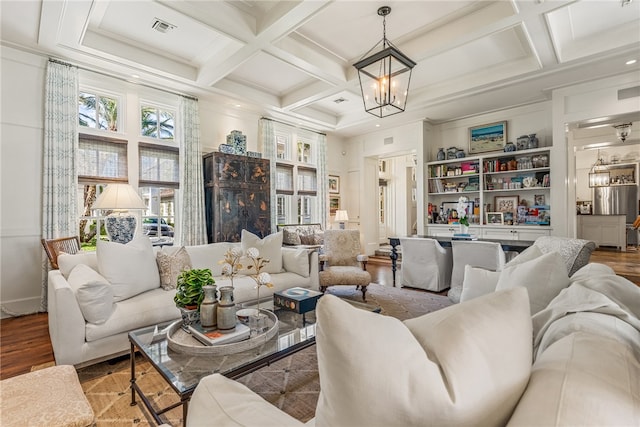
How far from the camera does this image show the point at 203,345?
5.62 feet

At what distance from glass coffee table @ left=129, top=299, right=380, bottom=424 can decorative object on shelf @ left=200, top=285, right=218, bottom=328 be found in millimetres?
235

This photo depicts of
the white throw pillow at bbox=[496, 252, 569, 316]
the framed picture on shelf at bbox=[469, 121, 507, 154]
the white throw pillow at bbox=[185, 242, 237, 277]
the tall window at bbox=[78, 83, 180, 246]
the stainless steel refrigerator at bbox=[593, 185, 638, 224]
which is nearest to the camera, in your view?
the white throw pillow at bbox=[496, 252, 569, 316]

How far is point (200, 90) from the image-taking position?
187 inches

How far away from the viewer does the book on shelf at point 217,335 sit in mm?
1720

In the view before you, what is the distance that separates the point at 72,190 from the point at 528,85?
6658mm

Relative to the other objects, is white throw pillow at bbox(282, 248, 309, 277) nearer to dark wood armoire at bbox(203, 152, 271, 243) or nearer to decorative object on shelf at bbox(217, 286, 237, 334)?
dark wood armoire at bbox(203, 152, 271, 243)

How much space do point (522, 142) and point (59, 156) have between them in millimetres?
7100

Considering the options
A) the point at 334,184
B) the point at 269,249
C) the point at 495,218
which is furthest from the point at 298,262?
the point at 495,218

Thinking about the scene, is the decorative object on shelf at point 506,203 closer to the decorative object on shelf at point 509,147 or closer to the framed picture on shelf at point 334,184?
the decorative object on shelf at point 509,147

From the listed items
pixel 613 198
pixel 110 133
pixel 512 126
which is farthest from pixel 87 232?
pixel 613 198

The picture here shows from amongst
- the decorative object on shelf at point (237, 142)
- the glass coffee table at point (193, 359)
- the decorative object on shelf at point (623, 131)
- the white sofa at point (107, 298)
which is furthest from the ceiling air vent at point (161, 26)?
the decorative object on shelf at point (623, 131)

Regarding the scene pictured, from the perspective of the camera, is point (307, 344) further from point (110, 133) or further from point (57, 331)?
point (110, 133)

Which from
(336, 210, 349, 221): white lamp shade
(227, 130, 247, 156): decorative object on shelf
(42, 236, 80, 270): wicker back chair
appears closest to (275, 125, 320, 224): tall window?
(336, 210, 349, 221): white lamp shade

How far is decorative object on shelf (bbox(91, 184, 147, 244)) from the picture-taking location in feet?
11.2
